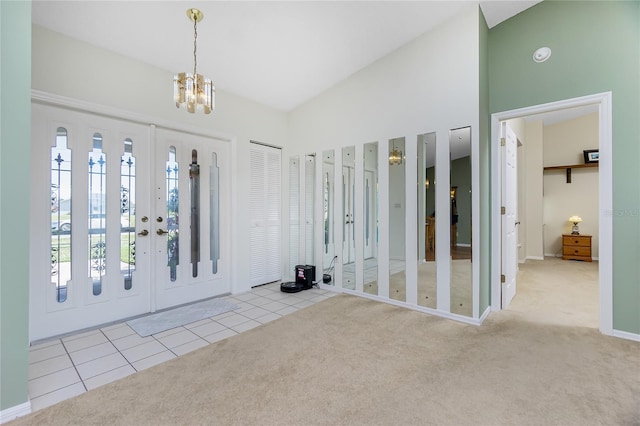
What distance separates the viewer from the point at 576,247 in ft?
20.1

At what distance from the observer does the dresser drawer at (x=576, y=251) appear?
237 inches

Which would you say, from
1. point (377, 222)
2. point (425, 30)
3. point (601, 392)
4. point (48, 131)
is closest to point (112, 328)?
point (48, 131)

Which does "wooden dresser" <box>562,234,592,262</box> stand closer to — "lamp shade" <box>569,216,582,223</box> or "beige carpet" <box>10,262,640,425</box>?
"lamp shade" <box>569,216,582,223</box>

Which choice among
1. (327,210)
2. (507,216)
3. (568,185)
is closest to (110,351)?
(327,210)

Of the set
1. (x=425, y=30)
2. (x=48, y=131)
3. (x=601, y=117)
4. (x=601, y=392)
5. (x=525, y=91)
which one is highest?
(x=425, y=30)

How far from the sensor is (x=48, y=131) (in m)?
2.58

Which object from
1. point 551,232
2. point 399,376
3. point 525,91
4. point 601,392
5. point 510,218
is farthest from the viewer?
point 551,232

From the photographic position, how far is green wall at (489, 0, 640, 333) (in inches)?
98.7

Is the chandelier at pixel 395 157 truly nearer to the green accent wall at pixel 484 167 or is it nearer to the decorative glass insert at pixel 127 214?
the green accent wall at pixel 484 167

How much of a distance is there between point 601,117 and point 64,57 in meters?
5.05

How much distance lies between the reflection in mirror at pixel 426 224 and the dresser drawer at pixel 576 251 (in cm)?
518

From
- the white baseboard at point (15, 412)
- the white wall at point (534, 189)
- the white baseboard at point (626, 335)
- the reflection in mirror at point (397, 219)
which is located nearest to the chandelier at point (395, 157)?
the reflection in mirror at point (397, 219)

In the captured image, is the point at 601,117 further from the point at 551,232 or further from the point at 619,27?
the point at 551,232

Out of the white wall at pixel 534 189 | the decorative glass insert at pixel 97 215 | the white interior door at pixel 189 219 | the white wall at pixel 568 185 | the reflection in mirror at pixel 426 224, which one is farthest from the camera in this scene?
the white wall at pixel 534 189
